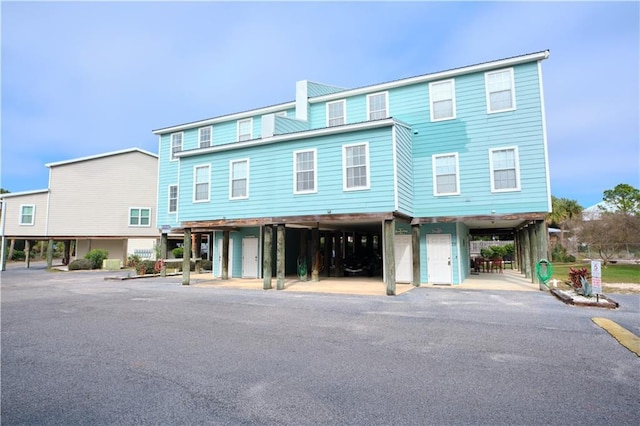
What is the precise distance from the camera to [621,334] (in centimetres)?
720

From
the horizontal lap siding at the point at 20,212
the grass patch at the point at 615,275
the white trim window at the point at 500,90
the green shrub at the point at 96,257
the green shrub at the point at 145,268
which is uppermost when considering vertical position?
the white trim window at the point at 500,90

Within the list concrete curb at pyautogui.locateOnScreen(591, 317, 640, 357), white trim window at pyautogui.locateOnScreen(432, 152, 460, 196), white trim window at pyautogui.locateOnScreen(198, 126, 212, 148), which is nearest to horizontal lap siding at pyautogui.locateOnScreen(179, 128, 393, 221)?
white trim window at pyautogui.locateOnScreen(432, 152, 460, 196)

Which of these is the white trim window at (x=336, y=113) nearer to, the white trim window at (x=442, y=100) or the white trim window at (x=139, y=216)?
the white trim window at (x=442, y=100)

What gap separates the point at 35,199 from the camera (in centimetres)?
2891

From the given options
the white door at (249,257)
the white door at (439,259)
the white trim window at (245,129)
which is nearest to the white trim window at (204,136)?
the white trim window at (245,129)

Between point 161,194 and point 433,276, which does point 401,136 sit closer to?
point 433,276

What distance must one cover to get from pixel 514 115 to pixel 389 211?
7.17 meters

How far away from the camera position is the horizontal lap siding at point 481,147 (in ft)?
49.8

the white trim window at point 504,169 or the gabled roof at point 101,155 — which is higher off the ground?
the gabled roof at point 101,155

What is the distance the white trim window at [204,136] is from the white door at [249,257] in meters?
7.19

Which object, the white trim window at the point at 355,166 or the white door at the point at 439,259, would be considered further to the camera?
the white door at the point at 439,259

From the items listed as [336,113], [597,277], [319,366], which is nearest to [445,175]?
[336,113]

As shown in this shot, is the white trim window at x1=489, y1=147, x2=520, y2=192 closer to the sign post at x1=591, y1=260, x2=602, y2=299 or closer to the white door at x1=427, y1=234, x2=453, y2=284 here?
the white door at x1=427, y1=234, x2=453, y2=284

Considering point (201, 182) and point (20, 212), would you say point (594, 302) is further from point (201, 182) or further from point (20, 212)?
point (20, 212)
